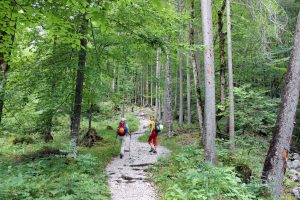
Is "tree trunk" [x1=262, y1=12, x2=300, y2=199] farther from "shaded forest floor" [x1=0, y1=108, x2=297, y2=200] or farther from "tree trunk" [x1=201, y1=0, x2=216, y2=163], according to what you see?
"tree trunk" [x1=201, y1=0, x2=216, y2=163]

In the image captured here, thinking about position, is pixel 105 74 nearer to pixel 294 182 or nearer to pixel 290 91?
pixel 290 91

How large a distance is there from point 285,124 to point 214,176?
2.47 m

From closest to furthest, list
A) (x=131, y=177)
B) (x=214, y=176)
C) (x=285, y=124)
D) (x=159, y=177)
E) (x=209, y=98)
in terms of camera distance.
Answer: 1. (x=214, y=176)
2. (x=285, y=124)
3. (x=209, y=98)
4. (x=159, y=177)
5. (x=131, y=177)

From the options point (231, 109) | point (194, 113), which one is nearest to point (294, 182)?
point (231, 109)

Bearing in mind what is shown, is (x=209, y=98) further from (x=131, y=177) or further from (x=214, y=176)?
(x=131, y=177)

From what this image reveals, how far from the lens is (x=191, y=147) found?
439 inches

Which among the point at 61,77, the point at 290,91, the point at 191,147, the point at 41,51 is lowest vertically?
the point at 191,147

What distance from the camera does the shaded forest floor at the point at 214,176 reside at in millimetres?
6152

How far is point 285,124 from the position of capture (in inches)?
276

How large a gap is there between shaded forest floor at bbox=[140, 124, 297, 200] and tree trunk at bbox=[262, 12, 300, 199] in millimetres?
450

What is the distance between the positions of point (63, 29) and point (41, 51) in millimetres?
5087

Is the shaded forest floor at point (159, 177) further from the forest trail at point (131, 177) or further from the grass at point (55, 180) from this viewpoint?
the forest trail at point (131, 177)

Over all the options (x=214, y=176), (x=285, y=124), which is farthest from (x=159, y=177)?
(x=285, y=124)

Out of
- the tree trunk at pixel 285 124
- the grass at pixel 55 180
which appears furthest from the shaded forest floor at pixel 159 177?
the tree trunk at pixel 285 124
